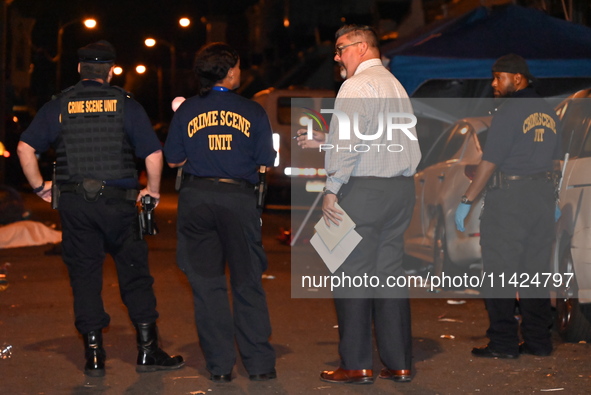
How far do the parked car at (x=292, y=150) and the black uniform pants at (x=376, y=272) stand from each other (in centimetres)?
1348

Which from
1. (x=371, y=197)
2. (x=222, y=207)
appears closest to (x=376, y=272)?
(x=371, y=197)

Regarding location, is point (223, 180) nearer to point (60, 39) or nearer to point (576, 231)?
point (576, 231)

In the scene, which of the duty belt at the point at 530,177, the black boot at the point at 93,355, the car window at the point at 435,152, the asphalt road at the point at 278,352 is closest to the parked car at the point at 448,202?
the car window at the point at 435,152

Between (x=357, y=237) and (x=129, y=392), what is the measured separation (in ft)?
5.16

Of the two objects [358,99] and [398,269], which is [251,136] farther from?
[398,269]

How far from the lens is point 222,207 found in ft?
19.3

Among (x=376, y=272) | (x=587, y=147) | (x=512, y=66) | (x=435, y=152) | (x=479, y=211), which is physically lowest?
(x=376, y=272)

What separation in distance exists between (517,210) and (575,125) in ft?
4.03

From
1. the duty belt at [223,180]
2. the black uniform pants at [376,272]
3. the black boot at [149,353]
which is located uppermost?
the duty belt at [223,180]

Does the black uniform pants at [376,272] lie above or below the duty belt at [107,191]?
below

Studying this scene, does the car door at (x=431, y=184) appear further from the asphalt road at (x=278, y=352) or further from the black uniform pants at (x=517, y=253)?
the black uniform pants at (x=517, y=253)

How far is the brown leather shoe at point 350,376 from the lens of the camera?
589 centimetres

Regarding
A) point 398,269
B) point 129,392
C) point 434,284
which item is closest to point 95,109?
point 129,392

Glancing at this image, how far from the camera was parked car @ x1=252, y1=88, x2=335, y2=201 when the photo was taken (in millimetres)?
20656
